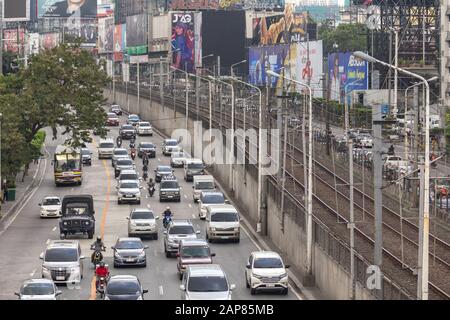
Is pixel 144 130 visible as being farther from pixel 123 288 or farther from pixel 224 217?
pixel 123 288

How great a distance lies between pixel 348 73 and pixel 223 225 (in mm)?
61975

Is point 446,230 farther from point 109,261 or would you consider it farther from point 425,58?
point 425,58

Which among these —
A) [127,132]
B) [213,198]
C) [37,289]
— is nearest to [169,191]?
[213,198]

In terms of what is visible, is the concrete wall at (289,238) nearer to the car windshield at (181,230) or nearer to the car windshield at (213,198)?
the car windshield at (213,198)

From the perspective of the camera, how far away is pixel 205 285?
37156mm

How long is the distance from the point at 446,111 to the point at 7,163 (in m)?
44.5

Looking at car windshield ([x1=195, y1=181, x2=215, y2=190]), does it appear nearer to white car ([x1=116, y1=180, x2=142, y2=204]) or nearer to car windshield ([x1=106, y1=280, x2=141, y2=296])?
white car ([x1=116, y1=180, x2=142, y2=204])

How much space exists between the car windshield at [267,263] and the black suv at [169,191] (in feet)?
102

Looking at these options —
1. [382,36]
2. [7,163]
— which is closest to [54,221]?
[7,163]

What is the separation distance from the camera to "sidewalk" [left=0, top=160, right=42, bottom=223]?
69.8 m

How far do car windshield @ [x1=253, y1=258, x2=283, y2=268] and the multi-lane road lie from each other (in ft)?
3.41

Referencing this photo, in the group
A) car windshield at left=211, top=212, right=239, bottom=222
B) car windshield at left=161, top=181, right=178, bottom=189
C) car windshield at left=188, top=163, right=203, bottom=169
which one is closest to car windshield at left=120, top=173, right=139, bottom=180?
car windshield at left=161, top=181, right=178, bottom=189
